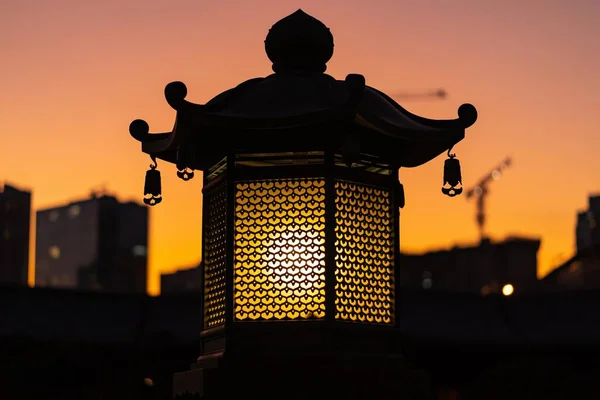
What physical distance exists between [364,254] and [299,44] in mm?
2104

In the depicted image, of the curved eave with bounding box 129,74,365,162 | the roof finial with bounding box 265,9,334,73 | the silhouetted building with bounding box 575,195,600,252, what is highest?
the silhouetted building with bounding box 575,195,600,252

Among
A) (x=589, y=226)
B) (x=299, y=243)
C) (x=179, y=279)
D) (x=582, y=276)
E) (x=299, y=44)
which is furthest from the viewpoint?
(x=179, y=279)

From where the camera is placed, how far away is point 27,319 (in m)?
33.9

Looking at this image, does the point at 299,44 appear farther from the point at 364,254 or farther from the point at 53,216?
the point at 53,216

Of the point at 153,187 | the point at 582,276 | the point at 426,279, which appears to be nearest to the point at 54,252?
the point at 426,279

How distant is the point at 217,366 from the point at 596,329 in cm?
2936

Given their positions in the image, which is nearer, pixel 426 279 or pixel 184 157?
pixel 184 157

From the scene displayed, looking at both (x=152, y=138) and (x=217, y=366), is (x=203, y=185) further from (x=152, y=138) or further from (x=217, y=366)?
(x=217, y=366)

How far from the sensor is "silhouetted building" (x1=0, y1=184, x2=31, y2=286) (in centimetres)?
12325

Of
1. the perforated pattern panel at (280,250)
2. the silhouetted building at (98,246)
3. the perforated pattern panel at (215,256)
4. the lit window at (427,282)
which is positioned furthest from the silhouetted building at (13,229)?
the perforated pattern panel at (280,250)

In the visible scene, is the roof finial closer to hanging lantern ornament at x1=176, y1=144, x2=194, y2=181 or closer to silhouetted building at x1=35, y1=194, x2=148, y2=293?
hanging lantern ornament at x1=176, y1=144, x2=194, y2=181

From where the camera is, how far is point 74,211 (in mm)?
148250

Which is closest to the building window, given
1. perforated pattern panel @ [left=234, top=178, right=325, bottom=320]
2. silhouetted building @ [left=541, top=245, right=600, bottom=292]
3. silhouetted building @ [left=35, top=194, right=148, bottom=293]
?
silhouetted building @ [left=541, top=245, right=600, bottom=292]

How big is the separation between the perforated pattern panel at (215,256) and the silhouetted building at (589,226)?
4833 inches
